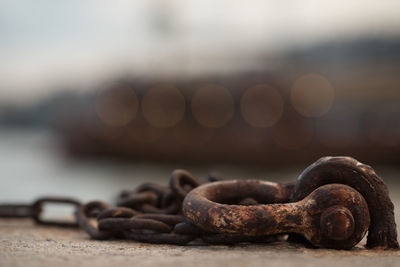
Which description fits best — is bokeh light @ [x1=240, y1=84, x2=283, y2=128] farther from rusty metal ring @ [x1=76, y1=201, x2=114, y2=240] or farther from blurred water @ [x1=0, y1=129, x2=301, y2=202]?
rusty metal ring @ [x1=76, y1=201, x2=114, y2=240]

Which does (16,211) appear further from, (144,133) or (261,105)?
(261,105)

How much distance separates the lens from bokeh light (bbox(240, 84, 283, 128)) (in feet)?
93.5

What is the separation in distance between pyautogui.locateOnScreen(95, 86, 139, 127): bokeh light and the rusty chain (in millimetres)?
31751

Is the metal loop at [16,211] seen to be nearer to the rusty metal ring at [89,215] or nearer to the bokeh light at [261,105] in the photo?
the rusty metal ring at [89,215]

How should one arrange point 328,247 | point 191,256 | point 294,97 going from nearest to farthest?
1. point 191,256
2. point 328,247
3. point 294,97

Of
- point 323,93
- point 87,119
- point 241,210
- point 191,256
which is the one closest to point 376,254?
point 241,210

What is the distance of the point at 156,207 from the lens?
263 cm

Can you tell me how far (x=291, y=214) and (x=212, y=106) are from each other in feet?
103

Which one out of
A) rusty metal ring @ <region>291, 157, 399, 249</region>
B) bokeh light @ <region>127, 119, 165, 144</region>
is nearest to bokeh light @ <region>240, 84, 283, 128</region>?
bokeh light @ <region>127, 119, 165, 144</region>

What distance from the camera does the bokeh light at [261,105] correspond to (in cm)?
2850

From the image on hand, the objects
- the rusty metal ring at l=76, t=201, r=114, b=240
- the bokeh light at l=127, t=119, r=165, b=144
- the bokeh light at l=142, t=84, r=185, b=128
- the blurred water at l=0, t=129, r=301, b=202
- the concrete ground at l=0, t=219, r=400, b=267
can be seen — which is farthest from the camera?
the bokeh light at l=142, t=84, r=185, b=128

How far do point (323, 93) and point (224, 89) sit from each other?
10446 mm

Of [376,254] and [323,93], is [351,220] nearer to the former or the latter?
[376,254]

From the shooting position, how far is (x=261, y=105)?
30.7m
